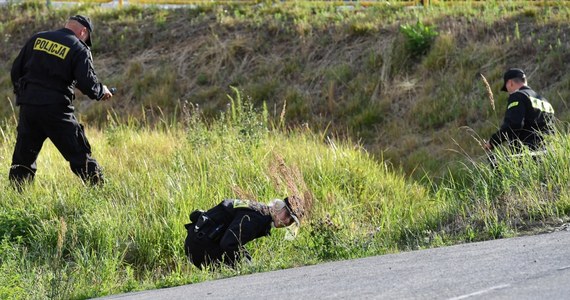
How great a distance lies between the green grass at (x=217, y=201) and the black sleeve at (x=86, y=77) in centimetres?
92

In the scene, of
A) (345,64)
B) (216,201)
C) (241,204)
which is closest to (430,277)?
(241,204)

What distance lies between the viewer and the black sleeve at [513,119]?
1123cm

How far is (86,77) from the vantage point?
10.7m

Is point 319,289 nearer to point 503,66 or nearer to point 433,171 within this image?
point 433,171

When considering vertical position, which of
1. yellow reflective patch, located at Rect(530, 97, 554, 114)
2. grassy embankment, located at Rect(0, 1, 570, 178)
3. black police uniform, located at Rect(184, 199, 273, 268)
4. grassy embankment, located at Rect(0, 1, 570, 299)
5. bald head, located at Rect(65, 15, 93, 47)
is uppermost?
bald head, located at Rect(65, 15, 93, 47)

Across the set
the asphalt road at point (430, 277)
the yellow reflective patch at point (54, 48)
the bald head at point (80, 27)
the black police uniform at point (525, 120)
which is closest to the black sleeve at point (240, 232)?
the asphalt road at point (430, 277)

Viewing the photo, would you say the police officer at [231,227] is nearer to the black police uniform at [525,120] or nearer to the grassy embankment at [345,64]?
the black police uniform at [525,120]

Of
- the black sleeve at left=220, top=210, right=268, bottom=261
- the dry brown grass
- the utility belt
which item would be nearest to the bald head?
the dry brown grass

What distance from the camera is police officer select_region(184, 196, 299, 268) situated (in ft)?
28.3

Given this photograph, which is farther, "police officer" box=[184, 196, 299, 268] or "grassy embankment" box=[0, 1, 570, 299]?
"grassy embankment" box=[0, 1, 570, 299]

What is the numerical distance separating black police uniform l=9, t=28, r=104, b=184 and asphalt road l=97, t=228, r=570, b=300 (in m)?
3.13

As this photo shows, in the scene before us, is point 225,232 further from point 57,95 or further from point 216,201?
point 57,95

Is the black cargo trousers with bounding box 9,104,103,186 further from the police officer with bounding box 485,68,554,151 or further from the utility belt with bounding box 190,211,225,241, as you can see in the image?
the police officer with bounding box 485,68,554,151

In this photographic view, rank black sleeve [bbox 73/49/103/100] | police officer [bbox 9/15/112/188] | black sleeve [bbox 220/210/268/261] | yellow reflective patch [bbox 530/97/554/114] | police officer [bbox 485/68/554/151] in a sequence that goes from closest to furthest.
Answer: black sleeve [bbox 220/210/268/261] < black sleeve [bbox 73/49/103/100] < police officer [bbox 9/15/112/188] < police officer [bbox 485/68/554/151] < yellow reflective patch [bbox 530/97/554/114]
